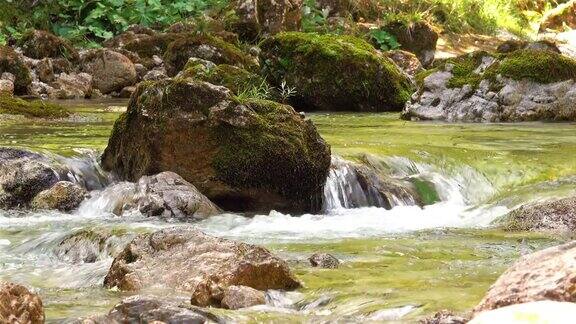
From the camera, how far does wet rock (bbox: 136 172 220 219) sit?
7.44 meters

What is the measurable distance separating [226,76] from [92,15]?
8.74m

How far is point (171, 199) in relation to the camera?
752 cm

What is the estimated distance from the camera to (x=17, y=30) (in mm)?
21375

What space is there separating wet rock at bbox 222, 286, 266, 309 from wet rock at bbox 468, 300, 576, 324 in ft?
6.11

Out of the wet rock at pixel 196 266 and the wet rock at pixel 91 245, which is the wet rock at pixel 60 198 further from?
the wet rock at pixel 196 266

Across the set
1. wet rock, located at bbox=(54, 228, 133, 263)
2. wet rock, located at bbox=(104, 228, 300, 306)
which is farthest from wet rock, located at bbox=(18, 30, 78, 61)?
wet rock, located at bbox=(104, 228, 300, 306)

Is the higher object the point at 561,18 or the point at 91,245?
the point at 561,18

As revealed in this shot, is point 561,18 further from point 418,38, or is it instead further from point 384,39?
point 384,39

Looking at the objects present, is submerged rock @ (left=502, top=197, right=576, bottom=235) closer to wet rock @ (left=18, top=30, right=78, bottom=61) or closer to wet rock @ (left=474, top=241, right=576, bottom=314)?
wet rock @ (left=474, top=241, right=576, bottom=314)

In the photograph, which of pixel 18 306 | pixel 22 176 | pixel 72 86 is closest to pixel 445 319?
pixel 18 306

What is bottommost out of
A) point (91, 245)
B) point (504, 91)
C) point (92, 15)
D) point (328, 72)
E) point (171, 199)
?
point (91, 245)

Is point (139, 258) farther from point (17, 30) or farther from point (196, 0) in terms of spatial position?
point (196, 0)

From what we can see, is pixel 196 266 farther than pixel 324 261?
No

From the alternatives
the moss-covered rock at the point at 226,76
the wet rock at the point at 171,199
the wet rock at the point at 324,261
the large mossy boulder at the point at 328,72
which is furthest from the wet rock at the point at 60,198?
the large mossy boulder at the point at 328,72
